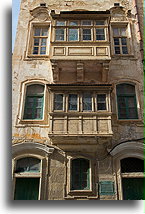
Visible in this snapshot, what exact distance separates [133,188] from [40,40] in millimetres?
8217

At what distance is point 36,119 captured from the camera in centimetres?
1021

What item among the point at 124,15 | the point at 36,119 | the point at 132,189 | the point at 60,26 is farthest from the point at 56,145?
the point at 124,15

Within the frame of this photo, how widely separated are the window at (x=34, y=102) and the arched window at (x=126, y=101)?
3357 mm

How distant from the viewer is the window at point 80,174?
892 centimetres

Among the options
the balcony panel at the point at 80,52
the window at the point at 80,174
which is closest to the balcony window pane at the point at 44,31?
the balcony panel at the point at 80,52

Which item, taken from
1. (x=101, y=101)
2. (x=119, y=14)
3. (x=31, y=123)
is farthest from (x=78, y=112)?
(x=119, y=14)

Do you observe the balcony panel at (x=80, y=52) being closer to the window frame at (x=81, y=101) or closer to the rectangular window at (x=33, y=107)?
the window frame at (x=81, y=101)

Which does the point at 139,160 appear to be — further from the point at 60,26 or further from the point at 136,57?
the point at 60,26

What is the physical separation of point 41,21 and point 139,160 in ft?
28.0

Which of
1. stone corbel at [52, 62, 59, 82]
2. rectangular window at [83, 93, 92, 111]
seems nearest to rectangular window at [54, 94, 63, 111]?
rectangular window at [83, 93, 92, 111]

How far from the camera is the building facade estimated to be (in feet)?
29.4

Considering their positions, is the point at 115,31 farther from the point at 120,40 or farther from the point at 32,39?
the point at 32,39

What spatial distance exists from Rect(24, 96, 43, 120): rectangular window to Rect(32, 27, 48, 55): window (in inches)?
104

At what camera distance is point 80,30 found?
11234mm
